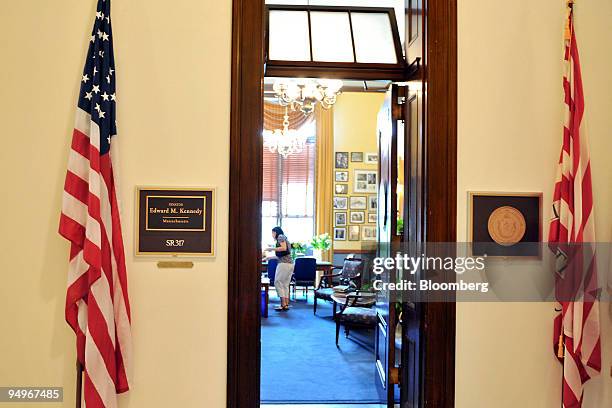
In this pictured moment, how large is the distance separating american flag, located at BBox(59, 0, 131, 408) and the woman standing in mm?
5546

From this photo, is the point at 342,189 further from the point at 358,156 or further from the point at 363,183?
the point at 358,156

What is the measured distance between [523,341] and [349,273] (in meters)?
5.30

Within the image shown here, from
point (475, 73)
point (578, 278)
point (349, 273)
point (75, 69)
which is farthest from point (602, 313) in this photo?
point (349, 273)

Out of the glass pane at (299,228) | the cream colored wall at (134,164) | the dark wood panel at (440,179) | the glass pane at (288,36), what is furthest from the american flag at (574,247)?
the glass pane at (299,228)

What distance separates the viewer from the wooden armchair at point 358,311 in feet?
19.5

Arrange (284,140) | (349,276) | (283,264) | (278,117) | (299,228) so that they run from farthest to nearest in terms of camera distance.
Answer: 1. (299,228)
2. (278,117)
3. (284,140)
4. (283,264)
5. (349,276)

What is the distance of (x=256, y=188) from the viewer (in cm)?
267

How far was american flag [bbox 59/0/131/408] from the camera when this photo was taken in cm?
240

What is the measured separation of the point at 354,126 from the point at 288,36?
22.9 feet

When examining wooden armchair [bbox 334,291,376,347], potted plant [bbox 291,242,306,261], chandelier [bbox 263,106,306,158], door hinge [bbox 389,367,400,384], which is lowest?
wooden armchair [bbox 334,291,376,347]

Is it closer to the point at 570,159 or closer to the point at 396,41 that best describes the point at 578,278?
the point at 570,159

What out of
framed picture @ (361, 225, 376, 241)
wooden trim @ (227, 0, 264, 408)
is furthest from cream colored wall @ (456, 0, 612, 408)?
framed picture @ (361, 225, 376, 241)

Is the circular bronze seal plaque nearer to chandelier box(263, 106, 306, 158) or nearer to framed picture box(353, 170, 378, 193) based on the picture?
chandelier box(263, 106, 306, 158)

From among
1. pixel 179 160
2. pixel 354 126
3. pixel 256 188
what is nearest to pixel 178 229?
pixel 179 160
